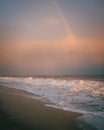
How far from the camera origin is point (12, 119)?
26.2ft

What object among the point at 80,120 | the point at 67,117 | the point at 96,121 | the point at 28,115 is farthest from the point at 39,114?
the point at 96,121

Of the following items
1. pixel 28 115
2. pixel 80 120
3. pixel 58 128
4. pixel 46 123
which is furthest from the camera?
pixel 28 115

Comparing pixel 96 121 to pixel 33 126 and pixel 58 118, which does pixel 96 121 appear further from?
pixel 33 126

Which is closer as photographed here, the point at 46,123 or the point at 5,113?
the point at 46,123

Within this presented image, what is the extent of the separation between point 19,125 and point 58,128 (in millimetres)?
1422

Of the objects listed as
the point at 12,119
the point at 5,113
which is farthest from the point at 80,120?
the point at 5,113

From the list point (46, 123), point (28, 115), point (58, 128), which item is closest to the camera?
point (58, 128)

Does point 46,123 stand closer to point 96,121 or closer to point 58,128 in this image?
point 58,128

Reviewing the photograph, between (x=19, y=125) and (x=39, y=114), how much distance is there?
7.01 ft

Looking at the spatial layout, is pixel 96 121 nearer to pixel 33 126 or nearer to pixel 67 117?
pixel 67 117

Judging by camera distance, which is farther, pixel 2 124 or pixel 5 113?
pixel 5 113

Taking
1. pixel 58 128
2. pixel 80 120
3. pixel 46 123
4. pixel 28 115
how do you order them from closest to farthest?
pixel 58 128, pixel 46 123, pixel 80 120, pixel 28 115

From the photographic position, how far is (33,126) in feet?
23.3

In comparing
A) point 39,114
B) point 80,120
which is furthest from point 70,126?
point 39,114
